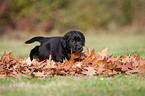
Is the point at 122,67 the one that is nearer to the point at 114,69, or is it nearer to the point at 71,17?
the point at 114,69

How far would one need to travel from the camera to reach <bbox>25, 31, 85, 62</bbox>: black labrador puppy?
444cm

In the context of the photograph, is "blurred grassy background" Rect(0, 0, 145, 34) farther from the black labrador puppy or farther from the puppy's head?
the puppy's head

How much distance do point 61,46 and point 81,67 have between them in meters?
1.01

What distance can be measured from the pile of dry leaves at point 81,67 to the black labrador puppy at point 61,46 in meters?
0.42

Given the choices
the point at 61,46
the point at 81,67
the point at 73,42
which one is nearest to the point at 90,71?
the point at 81,67

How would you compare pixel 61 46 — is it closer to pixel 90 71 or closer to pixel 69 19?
pixel 90 71

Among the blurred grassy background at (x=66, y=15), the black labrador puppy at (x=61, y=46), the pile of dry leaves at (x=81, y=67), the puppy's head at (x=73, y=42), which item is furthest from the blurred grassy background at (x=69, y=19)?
the pile of dry leaves at (x=81, y=67)

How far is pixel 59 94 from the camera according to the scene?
2.39 metres

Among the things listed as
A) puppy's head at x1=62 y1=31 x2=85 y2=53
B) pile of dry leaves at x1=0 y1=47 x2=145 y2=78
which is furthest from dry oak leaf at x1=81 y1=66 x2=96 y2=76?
puppy's head at x1=62 y1=31 x2=85 y2=53

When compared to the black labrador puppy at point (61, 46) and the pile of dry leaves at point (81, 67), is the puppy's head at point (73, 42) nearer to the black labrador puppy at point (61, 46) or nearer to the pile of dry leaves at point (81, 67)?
the black labrador puppy at point (61, 46)

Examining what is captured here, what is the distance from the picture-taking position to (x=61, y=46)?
4.70m

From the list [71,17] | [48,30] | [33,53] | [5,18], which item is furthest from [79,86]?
[71,17]

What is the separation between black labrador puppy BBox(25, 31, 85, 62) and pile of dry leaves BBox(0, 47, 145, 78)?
1.37 ft

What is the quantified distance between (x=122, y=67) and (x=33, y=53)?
2.57m
